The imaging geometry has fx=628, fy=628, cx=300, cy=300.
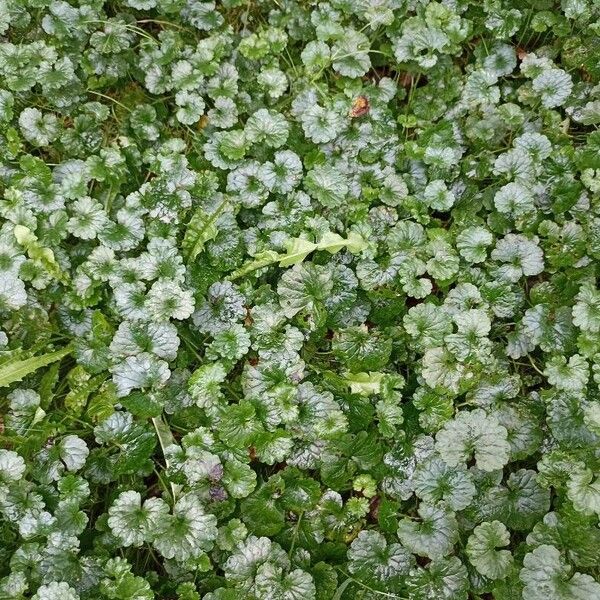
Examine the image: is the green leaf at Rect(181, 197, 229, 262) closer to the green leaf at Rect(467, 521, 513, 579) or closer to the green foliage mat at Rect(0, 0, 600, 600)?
the green foliage mat at Rect(0, 0, 600, 600)

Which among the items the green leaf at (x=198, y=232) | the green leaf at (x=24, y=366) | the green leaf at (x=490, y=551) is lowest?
the green leaf at (x=24, y=366)

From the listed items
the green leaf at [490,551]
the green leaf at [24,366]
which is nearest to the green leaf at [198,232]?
the green leaf at [24,366]

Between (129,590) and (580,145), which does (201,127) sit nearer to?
(580,145)

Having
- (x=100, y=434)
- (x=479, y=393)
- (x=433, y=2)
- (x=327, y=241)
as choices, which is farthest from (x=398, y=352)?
(x=433, y=2)

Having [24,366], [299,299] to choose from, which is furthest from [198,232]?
[24,366]

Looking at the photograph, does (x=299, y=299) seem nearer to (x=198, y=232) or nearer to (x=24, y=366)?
(x=198, y=232)

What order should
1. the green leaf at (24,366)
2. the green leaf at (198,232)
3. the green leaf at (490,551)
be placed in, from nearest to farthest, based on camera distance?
1. the green leaf at (490,551)
2. the green leaf at (24,366)
3. the green leaf at (198,232)

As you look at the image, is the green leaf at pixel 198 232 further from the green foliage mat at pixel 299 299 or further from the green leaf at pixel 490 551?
the green leaf at pixel 490 551

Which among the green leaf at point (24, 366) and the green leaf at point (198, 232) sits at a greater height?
the green leaf at point (198, 232)
